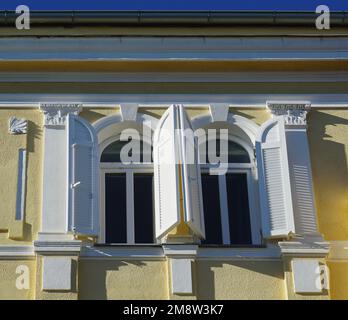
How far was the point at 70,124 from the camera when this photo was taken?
49.8 ft

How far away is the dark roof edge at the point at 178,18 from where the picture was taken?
52.4 feet

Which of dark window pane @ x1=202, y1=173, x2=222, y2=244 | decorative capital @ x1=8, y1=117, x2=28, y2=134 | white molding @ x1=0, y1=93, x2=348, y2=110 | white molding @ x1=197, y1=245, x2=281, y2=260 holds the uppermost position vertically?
white molding @ x1=0, y1=93, x2=348, y2=110

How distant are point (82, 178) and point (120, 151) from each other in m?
0.96

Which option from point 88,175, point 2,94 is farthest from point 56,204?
point 2,94

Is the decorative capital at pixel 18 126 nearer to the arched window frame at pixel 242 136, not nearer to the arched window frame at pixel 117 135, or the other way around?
the arched window frame at pixel 117 135

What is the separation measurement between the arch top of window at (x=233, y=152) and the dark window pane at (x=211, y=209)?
1.25 ft

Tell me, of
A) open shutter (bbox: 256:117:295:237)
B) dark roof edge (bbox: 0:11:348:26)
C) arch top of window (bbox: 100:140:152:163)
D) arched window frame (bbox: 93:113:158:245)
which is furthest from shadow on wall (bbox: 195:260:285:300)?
dark roof edge (bbox: 0:11:348:26)

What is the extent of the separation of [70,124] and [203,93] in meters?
1.85

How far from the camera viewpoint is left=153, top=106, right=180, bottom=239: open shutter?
14.3m

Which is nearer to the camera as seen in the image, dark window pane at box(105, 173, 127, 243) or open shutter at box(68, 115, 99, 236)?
open shutter at box(68, 115, 99, 236)

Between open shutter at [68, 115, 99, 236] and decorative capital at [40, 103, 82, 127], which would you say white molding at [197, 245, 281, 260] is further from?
decorative capital at [40, 103, 82, 127]

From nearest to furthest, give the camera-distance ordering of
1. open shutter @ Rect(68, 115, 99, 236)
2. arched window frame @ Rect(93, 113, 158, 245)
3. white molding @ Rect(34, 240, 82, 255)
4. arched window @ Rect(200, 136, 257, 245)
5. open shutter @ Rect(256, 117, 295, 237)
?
1. white molding @ Rect(34, 240, 82, 255)
2. open shutter @ Rect(68, 115, 99, 236)
3. open shutter @ Rect(256, 117, 295, 237)
4. arched window @ Rect(200, 136, 257, 245)
5. arched window frame @ Rect(93, 113, 158, 245)

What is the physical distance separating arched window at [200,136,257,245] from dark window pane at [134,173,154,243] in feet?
2.26
